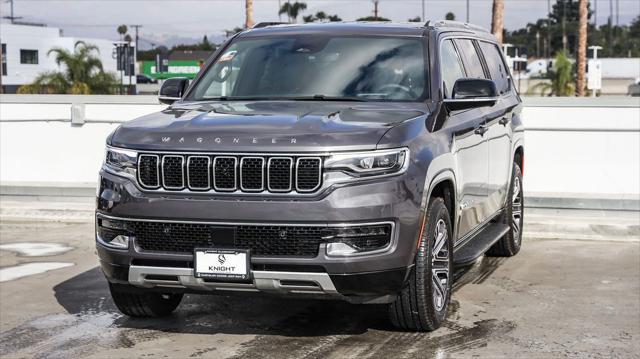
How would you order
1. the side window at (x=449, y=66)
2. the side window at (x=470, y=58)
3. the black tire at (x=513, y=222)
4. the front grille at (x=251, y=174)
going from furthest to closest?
the black tire at (x=513, y=222) → the side window at (x=470, y=58) → the side window at (x=449, y=66) → the front grille at (x=251, y=174)

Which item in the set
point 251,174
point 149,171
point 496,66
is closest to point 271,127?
point 251,174

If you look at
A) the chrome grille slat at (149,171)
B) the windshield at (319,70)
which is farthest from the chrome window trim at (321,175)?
the windshield at (319,70)

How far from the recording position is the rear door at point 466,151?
6.92 meters

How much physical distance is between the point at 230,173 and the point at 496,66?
420 cm

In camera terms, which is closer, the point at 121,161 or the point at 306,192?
the point at 306,192

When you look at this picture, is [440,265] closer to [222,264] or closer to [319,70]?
[222,264]

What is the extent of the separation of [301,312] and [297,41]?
1965mm

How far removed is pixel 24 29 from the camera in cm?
8869

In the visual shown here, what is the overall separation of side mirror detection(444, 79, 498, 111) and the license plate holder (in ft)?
6.36

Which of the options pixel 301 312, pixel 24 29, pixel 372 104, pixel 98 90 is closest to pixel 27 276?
pixel 301 312

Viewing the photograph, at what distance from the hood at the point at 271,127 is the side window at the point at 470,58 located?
1.53 meters

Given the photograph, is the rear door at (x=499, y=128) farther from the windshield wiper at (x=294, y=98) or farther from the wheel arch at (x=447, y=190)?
the windshield wiper at (x=294, y=98)

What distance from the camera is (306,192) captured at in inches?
221

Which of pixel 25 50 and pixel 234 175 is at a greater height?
pixel 25 50
